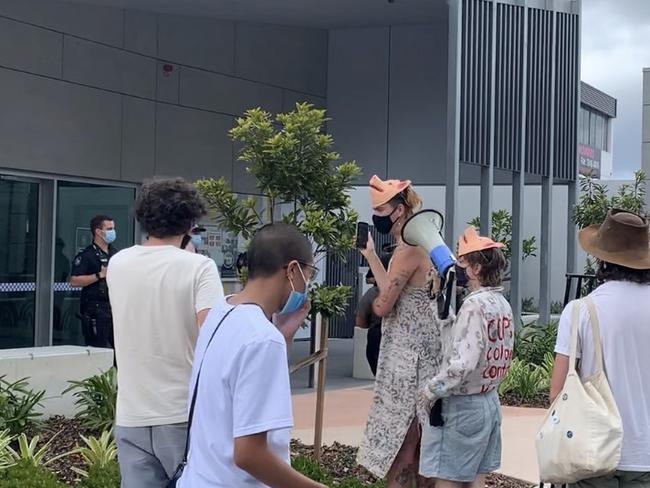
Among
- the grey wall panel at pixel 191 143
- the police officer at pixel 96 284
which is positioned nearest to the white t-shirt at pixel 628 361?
the police officer at pixel 96 284

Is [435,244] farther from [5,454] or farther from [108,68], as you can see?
[108,68]

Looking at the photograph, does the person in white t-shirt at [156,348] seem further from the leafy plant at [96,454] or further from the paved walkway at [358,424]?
the paved walkway at [358,424]

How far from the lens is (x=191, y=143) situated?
12758mm

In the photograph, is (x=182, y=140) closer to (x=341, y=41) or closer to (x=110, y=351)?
(x=341, y=41)

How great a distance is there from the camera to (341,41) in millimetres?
14211

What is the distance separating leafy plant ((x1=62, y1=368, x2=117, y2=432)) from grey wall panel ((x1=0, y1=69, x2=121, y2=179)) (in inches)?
166

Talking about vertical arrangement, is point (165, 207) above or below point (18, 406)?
above

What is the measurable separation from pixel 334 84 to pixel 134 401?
37.0ft

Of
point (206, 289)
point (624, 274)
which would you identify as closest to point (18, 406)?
point (206, 289)

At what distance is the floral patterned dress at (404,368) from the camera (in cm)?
483

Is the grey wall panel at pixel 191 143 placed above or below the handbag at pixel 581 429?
above

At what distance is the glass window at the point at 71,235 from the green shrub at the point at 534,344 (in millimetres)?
5423

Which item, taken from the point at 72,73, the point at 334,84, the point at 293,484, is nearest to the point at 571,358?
the point at 293,484

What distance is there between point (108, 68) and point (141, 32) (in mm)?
734
